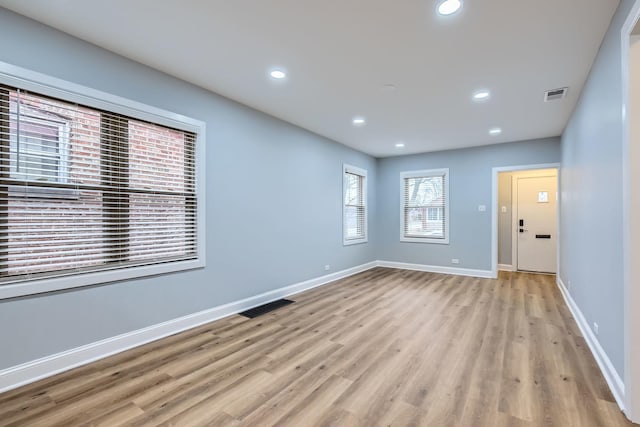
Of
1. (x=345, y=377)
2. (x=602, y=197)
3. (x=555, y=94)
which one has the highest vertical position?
(x=555, y=94)

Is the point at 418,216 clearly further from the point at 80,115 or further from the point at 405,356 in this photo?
the point at 80,115

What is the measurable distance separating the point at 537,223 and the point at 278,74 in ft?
21.0

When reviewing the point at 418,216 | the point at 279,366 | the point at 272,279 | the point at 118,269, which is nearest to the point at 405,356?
the point at 279,366

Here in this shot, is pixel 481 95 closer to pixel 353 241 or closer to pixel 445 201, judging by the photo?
pixel 445 201

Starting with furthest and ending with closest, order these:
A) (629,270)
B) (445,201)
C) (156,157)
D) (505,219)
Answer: (505,219)
(445,201)
(156,157)
(629,270)

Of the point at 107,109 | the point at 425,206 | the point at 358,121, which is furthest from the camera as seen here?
the point at 425,206

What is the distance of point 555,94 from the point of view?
139 inches

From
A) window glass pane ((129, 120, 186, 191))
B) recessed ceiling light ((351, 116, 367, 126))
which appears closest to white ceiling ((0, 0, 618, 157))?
recessed ceiling light ((351, 116, 367, 126))

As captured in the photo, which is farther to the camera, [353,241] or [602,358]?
[353,241]

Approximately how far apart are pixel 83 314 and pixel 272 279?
2.24m

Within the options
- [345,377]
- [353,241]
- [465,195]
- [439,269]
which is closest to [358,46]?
[345,377]

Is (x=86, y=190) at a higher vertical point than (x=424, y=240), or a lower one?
higher

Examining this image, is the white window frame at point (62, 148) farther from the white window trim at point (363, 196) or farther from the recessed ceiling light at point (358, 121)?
the white window trim at point (363, 196)

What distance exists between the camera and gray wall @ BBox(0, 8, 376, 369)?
7.50 ft
